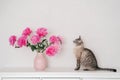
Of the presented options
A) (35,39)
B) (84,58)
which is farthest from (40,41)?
(84,58)

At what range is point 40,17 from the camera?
81.8 inches

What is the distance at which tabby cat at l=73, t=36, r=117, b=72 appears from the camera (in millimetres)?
1814

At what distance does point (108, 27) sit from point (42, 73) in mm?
885

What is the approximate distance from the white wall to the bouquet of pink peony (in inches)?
6.9

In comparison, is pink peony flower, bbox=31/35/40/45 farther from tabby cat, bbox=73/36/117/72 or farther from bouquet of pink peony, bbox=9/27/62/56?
tabby cat, bbox=73/36/117/72

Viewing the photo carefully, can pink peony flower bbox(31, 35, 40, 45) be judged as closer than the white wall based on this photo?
Yes

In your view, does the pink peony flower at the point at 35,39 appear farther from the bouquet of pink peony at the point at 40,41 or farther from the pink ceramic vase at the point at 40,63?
the pink ceramic vase at the point at 40,63

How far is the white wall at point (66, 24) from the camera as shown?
200 centimetres

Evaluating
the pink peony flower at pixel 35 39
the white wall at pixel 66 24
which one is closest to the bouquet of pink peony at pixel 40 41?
the pink peony flower at pixel 35 39

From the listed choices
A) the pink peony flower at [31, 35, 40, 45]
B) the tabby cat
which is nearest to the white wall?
the tabby cat

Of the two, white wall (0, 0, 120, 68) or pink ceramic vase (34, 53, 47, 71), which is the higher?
white wall (0, 0, 120, 68)

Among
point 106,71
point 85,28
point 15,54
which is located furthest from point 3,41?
point 106,71

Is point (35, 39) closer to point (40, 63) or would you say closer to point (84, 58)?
point (40, 63)

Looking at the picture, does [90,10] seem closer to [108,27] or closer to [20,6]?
[108,27]
